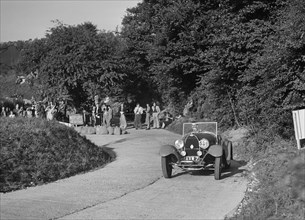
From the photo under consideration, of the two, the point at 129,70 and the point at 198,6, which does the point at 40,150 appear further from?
the point at 129,70

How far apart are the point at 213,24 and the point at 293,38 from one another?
9875 mm

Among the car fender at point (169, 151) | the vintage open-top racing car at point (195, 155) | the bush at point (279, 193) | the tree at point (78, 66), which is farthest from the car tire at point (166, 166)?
the tree at point (78, 66)

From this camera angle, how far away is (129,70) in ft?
126

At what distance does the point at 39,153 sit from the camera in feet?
42.5

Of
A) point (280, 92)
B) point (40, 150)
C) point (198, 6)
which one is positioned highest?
point (198, 6)

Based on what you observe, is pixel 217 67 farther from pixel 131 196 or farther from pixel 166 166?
pixel 131 196

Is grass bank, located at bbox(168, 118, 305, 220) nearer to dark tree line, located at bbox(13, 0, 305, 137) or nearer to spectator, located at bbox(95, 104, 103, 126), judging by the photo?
dark tree line, located at bbox(13, 0, 305, 137)

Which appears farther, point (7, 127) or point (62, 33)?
point (62, 33)

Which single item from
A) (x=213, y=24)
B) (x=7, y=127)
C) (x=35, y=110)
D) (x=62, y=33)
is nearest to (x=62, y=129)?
(x=7, y=127)

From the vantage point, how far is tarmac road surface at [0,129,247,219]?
8648 millimetres

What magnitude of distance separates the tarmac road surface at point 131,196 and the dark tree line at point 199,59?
132 inches

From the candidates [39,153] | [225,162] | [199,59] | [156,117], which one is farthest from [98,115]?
[225,162]

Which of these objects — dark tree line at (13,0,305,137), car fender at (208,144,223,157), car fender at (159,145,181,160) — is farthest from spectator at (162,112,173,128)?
car fender at (208,144,223,157)

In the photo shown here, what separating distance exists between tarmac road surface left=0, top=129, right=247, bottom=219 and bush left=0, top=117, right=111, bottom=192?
485 mm
